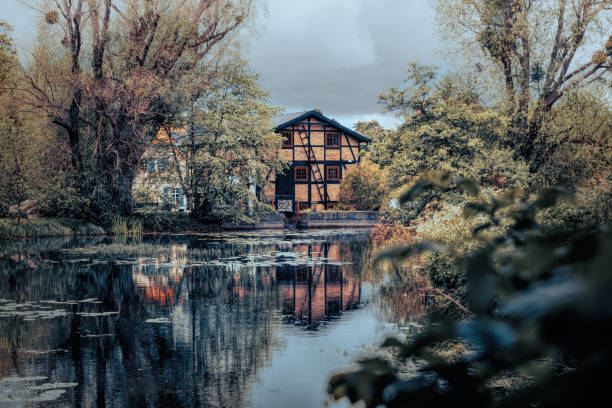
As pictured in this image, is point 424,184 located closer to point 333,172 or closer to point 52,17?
point 52,17

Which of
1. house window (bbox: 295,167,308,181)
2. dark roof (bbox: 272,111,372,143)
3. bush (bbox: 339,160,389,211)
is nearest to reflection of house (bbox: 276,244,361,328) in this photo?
bush (bbox: 339,160,389,211)

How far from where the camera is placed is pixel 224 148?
124 ft

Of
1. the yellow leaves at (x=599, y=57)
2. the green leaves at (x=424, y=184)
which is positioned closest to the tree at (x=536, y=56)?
the yellow leaves at (x=599, y=57)

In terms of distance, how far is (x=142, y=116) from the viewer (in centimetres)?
3388

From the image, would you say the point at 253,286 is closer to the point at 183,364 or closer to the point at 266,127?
the point at 183,364

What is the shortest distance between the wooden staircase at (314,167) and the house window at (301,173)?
0.59 meters

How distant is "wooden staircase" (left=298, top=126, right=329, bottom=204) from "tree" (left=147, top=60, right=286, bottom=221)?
12.8 m

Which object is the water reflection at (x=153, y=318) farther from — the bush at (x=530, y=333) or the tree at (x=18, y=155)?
the tree at (x=18, y=155)

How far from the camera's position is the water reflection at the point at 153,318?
23.3ft

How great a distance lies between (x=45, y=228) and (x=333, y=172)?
27.8 meters

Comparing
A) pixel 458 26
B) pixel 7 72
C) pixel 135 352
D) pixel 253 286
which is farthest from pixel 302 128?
pixel 135 352

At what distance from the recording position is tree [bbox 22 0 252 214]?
32594 millimetres

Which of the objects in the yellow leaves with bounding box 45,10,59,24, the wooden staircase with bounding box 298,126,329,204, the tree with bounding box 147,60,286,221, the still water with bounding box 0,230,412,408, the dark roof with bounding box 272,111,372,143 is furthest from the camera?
the wooden staircase with bounding box 298,126,329,204

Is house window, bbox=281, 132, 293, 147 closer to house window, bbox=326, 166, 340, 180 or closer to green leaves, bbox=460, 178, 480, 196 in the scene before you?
house window, bbox=326, 166, 340, 180
